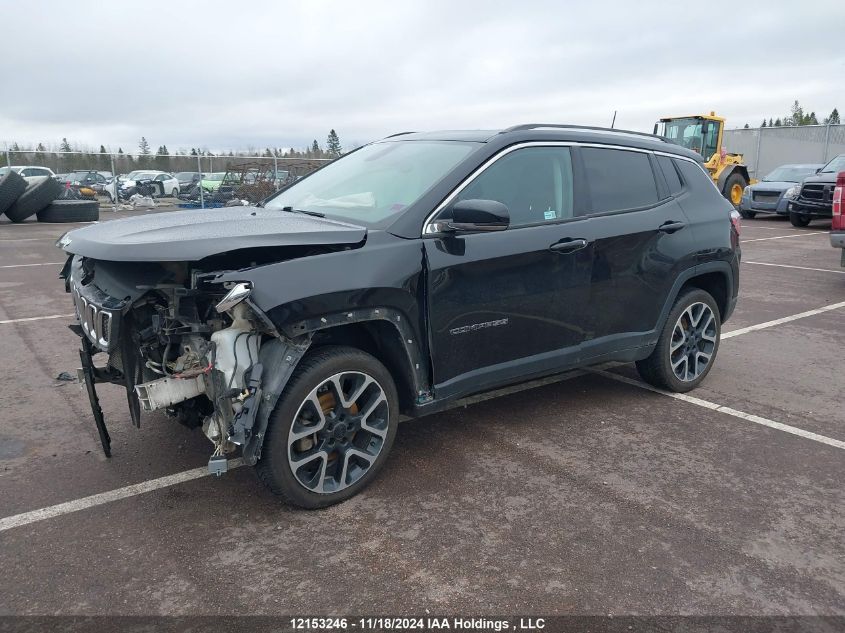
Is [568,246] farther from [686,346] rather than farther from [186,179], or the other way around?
[186,179]

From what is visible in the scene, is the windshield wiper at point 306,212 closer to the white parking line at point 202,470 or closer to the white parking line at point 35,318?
the white parking line at point 202,470

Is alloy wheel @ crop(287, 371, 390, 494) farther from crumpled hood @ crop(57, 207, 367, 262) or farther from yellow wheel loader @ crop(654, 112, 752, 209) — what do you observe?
yellow wheel loader @ crop(654, 112, 752, 209)

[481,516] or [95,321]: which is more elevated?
[95,321]

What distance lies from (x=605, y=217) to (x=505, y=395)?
1520 mm

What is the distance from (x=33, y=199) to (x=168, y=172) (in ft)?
33.5

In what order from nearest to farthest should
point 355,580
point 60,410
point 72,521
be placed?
point 355,580, point 72,521, point 60,410

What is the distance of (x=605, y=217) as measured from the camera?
14.6ft

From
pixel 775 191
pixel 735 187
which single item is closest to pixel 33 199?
pixel 775 191

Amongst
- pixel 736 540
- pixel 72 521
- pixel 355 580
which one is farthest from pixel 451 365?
pixel 72 521

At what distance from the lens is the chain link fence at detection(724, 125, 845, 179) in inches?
1090

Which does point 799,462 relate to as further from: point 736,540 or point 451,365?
point 451,365

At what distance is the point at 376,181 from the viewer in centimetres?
422

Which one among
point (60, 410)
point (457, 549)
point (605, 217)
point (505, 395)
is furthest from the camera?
point (505, 395)

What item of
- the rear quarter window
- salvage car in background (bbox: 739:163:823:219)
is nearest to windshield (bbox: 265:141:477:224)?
the rear quarter window
